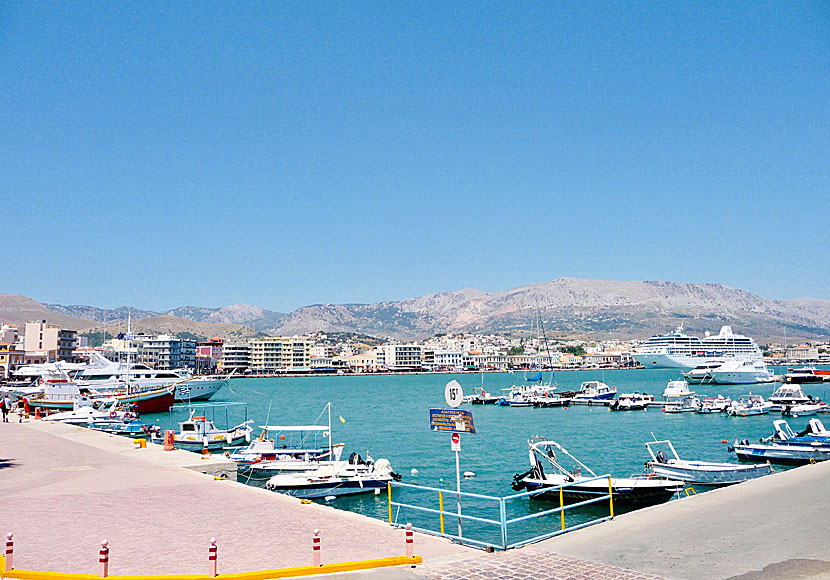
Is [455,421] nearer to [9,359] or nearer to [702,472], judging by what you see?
[702,472]

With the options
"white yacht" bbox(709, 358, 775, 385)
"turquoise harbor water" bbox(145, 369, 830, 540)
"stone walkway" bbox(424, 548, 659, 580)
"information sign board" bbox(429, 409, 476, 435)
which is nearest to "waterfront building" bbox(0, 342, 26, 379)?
"turquoise harbor water" bbox(145, 369, 830, 540)

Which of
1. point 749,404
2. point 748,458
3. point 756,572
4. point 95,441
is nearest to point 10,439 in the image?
point 95,441

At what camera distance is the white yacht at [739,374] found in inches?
4685

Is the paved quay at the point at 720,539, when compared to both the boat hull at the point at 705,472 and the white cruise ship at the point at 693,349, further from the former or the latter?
the white cruise ship at the point at 693,349

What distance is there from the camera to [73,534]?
13.6m

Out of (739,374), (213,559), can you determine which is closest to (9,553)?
(213,559)

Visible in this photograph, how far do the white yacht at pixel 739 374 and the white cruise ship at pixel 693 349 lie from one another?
46674 millimetres

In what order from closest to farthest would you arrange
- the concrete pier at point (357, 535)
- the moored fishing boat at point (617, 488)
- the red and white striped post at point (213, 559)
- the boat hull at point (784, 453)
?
1. the red and white striped post at point (213, 559)
2. the concrete pier at point (357, 535)
3. the moored fishing boat at point (617, 488)
4. the boat hull at point (784, 453)

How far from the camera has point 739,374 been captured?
4685 inches

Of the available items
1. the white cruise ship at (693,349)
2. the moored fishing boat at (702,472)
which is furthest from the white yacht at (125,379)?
the white cruise ship at (693,349)

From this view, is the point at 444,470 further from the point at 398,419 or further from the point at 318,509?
the point at 398,419

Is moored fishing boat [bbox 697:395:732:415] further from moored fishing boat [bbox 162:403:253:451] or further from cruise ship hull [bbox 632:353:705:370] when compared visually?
cruise ship hull [bbox 632:353:705:370]

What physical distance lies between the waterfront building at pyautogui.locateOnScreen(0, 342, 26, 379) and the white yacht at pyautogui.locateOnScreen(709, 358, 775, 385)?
436ft

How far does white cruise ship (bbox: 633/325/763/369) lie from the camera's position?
174 m
